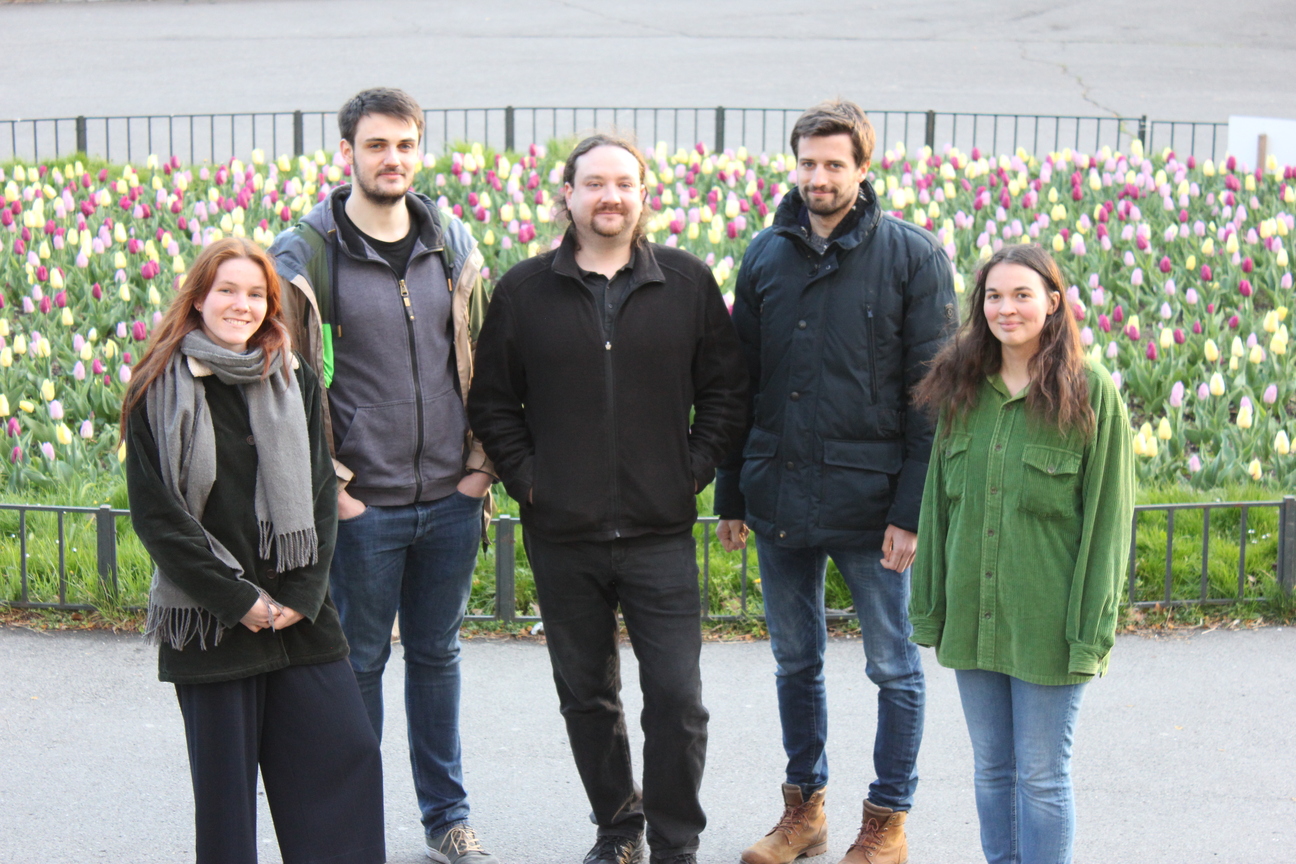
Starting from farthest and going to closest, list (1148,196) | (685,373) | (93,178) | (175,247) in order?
(93,178)
(1148,196)
(175,247)
(685,373)

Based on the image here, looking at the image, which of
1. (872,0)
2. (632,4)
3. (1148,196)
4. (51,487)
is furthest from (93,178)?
(872,0)

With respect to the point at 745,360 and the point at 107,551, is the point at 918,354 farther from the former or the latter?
the point at 107,551

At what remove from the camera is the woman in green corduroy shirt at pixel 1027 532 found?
2.96 metres

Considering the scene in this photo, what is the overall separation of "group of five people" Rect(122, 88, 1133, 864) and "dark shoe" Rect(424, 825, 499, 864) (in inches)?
0.5

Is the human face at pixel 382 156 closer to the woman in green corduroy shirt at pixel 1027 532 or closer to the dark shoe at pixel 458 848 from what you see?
the woman in green corduroy shirt at pixel 1027 532

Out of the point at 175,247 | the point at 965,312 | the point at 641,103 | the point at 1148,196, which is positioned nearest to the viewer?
the point at 965,312

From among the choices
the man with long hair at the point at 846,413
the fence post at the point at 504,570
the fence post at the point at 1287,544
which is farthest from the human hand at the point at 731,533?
the fence post at the point at 1287,544

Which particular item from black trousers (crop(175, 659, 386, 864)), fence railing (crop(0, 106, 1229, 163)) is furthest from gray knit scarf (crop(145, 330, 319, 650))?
fence railing (crop(0, 106, 1229, 163))

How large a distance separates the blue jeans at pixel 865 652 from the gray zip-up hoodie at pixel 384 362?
87cm

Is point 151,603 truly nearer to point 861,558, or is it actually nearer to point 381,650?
point 381,650

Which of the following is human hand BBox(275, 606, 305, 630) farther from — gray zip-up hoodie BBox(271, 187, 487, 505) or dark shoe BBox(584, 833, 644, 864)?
dark shoe BBox(584, 833, 644, 864)

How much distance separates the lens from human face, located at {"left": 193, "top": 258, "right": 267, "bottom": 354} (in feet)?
9.75

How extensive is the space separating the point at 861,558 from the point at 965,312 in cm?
66

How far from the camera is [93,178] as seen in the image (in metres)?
10.1
